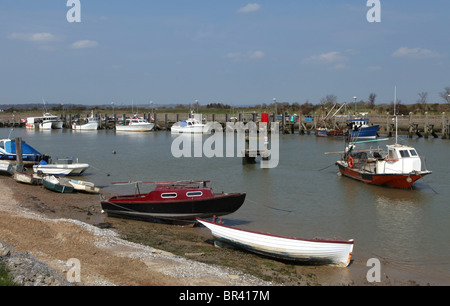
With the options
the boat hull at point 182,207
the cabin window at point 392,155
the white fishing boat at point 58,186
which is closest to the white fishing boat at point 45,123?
the white fishing boat at point 58,186

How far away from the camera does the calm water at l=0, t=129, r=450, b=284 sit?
18.2m

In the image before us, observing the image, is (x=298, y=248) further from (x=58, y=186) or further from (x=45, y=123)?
(x=45, y=123)

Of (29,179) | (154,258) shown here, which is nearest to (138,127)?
(29,179)

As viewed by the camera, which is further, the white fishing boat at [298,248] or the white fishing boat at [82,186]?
the white fishing boat at [82,186]

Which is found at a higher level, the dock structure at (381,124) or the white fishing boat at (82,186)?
the dock structure at (381,124)

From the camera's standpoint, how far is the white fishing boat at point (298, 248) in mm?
14938

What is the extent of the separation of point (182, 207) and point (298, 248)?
691 centimetres

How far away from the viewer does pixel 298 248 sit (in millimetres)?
15102

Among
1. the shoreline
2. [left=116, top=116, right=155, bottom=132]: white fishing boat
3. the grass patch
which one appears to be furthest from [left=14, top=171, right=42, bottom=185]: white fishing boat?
[left=116, top=116, right=155, bottom=132]: white fishing boat

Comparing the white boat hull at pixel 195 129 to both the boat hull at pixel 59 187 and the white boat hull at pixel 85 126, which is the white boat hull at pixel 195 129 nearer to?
the white boat hull at pixel 85 126

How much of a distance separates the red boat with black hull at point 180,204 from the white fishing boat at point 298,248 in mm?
3823
